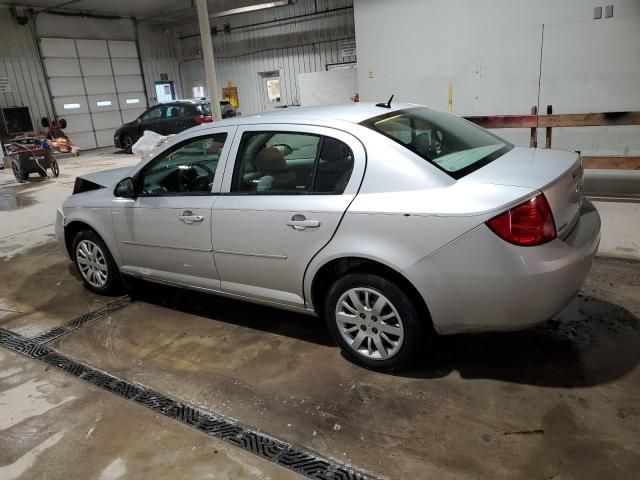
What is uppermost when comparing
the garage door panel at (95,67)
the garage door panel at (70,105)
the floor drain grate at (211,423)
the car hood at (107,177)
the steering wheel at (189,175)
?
the garage door panel at (95,67)

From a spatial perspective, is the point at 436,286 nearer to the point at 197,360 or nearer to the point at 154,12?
the point at 197,360

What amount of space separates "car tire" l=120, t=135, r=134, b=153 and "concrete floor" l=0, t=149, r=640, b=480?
13372mm

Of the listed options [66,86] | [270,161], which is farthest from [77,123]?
[270,161]

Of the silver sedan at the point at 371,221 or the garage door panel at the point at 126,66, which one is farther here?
the garage door panel at the point at 126,66

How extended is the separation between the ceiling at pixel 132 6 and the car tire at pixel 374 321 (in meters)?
A: 17.7

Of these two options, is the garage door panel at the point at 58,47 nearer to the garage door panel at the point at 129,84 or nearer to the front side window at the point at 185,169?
the garage door panel at the point at 129,84

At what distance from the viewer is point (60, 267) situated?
5348 mm

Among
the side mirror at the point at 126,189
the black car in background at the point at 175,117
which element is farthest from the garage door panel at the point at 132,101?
the side mirror at the point at 126,189

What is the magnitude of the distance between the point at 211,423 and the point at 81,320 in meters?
1.99

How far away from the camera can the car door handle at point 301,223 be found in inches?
109

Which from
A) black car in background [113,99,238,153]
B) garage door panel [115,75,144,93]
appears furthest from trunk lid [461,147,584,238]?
garage door panel [115,75,144,93]

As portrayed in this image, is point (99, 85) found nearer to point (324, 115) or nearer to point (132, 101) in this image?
point (132, 101)

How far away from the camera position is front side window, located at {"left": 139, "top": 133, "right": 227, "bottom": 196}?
3.41 meters

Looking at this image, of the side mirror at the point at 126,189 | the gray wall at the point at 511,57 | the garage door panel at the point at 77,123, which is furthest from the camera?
the garage door panel at the point at 77,123
